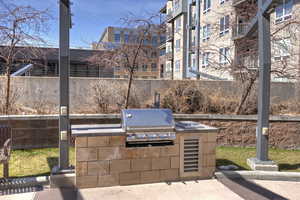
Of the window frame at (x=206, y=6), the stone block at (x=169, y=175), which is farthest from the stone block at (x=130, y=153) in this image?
the window frame at (x=206, y=6)

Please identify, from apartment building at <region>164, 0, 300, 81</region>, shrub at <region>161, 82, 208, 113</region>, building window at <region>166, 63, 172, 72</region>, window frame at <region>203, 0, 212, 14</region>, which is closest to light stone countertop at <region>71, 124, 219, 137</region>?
apartment building at <region>164, 0, 300, 81</region>

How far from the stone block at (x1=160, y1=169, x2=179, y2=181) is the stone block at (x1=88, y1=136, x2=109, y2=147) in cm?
103

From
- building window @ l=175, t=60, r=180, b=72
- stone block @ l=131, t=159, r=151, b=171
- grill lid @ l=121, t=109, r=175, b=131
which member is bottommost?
stone block @ l=131, t=159, r=151, b=171

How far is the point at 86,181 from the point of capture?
12.0ft

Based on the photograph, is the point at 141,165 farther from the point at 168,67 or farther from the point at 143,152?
the point at 168,67

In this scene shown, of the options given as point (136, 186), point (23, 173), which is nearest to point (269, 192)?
point (136, 186)

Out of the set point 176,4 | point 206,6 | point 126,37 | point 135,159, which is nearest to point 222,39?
point 206,6

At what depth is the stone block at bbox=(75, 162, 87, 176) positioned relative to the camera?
11.8 ft

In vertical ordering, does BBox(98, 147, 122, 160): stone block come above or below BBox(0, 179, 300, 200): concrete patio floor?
above

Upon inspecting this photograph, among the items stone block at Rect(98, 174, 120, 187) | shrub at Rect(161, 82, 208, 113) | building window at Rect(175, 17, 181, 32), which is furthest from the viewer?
building window at Rect(175, 17, 181, 32)

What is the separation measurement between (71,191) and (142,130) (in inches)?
53.1

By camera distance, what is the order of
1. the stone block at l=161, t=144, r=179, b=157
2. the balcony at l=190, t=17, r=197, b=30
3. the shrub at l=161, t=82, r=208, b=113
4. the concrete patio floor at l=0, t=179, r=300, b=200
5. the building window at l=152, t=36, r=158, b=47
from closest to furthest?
the concrete patio floor at l=0, t=179, r=300, b=200, the stone block at l=161, t=144, r=179, b=157, the shrub at l=161, t=82, r=208, b=113, the building window at l=152, t=36, r=158, b=47, the balcony at l=190, t=17, r=197, b=30

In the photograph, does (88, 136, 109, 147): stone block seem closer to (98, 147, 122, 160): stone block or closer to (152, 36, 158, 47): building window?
(98, 147, 122, 160): stone block

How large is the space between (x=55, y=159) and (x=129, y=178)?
6.36 ft
